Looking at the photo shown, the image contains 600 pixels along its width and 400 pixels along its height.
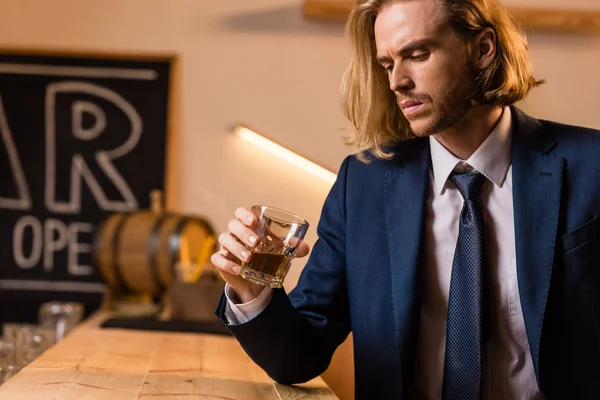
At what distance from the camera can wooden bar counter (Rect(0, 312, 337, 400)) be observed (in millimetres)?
1533

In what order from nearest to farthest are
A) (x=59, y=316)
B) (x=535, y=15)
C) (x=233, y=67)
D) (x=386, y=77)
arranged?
(x=386, y=77), (x=59, y=316), (x=535, y=15), (x=233, y=67)

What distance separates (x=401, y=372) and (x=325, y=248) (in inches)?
14.0

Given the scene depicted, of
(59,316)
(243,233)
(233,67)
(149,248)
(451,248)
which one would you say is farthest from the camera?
(233,67)

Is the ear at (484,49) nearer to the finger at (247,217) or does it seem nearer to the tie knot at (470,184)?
the tie knot at (470,184)

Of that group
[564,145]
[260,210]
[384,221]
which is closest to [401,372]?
[384,221]

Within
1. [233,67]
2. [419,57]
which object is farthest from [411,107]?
[233,67]

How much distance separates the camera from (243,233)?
1599 mm

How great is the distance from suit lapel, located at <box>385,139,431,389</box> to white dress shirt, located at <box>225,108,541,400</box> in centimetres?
5

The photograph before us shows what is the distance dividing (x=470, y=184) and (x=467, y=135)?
13cm

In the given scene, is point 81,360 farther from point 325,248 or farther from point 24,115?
point 24,115

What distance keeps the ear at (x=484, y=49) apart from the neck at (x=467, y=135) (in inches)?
4.1

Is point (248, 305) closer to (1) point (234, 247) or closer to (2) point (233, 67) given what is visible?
(1) point (234, 247)

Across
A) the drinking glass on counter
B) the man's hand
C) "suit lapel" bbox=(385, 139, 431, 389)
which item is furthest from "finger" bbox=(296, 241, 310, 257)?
the drinking glass on counter

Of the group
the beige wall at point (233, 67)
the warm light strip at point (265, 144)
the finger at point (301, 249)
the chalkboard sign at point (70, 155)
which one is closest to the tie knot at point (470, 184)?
the finger at point (301, 249)
